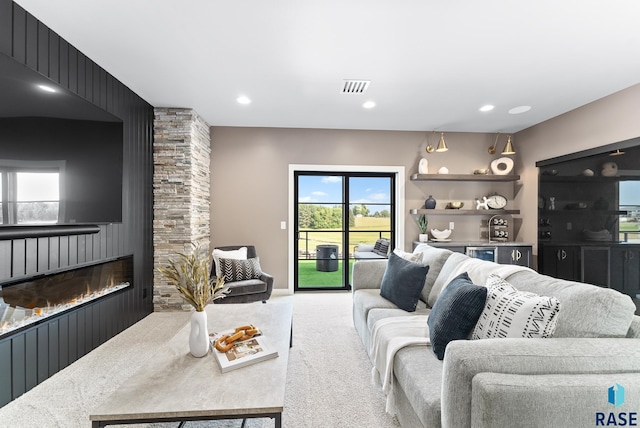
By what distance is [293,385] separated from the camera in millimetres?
2105

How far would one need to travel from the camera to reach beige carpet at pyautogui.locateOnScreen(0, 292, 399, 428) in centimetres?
175

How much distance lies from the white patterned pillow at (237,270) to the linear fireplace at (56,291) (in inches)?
40.3

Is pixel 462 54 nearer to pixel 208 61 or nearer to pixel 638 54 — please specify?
pixel 638 54

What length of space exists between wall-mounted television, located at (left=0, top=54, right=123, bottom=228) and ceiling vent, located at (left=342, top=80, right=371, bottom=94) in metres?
2.21

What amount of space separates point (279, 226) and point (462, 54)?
3.17 meters

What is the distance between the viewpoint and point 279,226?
15.0 ft

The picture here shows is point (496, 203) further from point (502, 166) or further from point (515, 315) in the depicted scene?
point (515, 315)

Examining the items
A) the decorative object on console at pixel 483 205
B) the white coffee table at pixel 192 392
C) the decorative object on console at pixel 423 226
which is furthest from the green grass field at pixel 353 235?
the white coffee table at pixel 192 392

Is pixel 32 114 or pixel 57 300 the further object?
pixel 57 300

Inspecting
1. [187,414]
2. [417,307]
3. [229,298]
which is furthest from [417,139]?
[187,414]

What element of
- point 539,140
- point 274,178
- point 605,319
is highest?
point 539,140

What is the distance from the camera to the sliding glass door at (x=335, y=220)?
4734mm

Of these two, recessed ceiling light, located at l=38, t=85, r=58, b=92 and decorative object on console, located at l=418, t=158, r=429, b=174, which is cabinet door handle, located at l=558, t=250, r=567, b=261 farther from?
recessed ceiling light, located at l=38, t=85, r=58, b=92

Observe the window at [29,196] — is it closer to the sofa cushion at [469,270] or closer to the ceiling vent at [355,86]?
the ceiling vent at [355,86]
